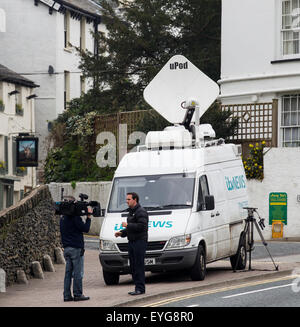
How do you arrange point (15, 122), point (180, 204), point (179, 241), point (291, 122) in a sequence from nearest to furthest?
point (179, 241)
point (180, 204)
point (291, 122)
point (15, 122)

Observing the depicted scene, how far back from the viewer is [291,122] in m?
33.3

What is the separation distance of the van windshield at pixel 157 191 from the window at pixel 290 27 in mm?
14345

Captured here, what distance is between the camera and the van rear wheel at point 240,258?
22.0 meters

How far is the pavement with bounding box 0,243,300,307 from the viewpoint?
17031 mm

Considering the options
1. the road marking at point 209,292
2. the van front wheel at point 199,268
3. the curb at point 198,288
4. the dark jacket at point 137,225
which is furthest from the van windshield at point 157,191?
the dark jacket at point 137,225

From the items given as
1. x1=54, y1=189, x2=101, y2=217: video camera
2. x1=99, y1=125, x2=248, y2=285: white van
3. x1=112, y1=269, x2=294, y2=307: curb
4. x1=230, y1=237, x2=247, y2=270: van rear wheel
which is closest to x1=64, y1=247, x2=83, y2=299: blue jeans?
x1=54, y1=189, x2=101, y2=217: video camera

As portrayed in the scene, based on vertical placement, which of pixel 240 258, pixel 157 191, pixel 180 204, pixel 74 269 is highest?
pixel 157 191

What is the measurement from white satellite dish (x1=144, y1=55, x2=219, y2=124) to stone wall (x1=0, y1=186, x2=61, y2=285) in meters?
3.62

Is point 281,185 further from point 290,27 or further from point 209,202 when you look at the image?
point 209,202

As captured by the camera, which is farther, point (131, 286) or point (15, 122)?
point (15, 122)

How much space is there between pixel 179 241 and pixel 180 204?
3.30 ft

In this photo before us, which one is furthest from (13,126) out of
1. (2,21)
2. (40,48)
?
(40,48)

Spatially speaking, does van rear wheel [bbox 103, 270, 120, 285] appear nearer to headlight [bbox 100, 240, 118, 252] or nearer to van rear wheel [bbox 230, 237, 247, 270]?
headlight [bbox 100, 240, 118, 252]

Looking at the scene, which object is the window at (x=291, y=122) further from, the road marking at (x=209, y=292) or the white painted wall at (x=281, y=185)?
the road marking at (x=209, y=292)
